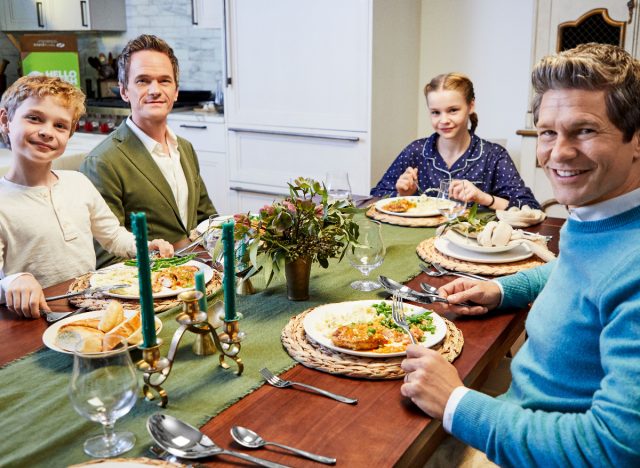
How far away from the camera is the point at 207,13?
479 cm

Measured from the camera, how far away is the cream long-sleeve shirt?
5.86ft

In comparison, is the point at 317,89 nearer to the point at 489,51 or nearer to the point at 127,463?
the point at 489,51

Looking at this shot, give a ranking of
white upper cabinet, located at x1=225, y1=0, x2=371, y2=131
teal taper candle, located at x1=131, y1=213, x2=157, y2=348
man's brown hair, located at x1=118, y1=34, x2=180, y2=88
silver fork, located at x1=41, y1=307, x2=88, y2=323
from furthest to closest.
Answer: white upper cabinet, located at x1=225, y1=0, x2=371, y2=131 < man's brown hair, located at x1=118, y1=34, x2=180, y2=88 < silver fork, located at x1=41, y1=307, x2=88, y2=323 < teal taper candle, located at x1=131, y1=213, x2=157, y2=348

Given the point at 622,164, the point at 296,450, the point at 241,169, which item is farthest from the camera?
the point at 241,169

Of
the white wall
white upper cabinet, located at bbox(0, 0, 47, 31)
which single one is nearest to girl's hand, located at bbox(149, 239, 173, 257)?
the white wall

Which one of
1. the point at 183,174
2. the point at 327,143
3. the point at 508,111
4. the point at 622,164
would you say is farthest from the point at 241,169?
the point at 622,164

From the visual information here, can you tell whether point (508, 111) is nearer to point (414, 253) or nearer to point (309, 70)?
point (309, 70)

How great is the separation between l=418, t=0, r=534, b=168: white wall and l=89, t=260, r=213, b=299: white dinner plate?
2973 millimetres

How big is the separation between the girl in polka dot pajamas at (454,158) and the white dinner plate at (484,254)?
2.47 ft

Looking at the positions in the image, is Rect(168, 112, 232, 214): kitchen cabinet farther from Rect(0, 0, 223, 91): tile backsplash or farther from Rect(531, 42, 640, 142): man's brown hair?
Rect(531, 42, 640, 142): man's brown hair

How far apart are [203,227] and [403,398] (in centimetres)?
112

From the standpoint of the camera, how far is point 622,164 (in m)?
1.09

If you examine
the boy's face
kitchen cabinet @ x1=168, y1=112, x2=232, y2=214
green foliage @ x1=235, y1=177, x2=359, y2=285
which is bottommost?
kitchen cabinet @ x1=168, y1=112, x2=232, y2=214

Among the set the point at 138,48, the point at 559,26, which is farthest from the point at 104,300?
the point at 559,26
